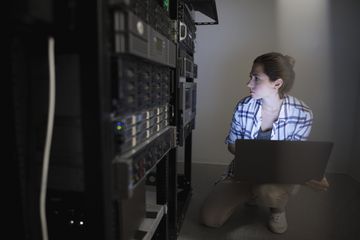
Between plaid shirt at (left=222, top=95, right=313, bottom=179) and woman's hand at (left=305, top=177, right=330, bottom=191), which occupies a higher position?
plaid shirt at (left=222, top=95, right=313, bottom=179)

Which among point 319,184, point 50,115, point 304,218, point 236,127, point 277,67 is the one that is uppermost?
point 277,67

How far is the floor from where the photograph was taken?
1361mm

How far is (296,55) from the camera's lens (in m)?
1.87

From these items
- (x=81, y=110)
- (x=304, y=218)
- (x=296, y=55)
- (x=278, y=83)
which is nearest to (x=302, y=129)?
(x=278, y=83)

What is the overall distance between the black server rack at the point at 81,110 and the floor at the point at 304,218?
0.82 m

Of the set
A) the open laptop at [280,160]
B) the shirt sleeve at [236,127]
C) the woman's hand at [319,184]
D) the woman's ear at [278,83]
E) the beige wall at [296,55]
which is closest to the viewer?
the open laptop at [280,160]

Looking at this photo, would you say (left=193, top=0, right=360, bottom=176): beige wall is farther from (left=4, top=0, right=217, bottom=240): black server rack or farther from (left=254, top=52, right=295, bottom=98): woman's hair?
(left=4, top=0, right=217, bottom=240): black server rack

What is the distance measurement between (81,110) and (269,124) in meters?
1.29

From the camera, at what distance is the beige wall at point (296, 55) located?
1812 millimetres

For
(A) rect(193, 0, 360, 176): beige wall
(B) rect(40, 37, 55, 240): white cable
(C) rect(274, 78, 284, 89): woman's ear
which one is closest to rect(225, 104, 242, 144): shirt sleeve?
(C) rect(274, 78, 284, 89): woman's ear

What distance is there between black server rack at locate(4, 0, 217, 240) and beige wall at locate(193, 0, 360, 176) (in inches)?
53.1

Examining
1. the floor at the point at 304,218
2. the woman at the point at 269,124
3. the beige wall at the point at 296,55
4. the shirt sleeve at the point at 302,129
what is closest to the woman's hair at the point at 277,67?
the woman at the point at 269,124

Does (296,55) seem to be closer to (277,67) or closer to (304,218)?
(277,67)

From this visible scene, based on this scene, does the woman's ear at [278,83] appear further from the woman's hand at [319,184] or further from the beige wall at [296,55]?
the woman's hand at [319,184]
